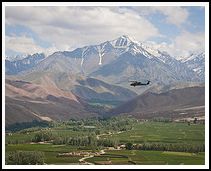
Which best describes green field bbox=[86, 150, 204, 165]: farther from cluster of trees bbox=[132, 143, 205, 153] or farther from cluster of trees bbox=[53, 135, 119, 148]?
cluster of trees bbox=[53, 135, 119, 148]

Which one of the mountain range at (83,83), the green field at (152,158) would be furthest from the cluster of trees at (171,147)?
the mountain range at (83,83)

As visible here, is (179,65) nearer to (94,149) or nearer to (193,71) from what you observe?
(193,71)

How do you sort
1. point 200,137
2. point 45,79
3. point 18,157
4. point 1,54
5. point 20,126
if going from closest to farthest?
1. point 1,54
2. point 18,157
3. point 200,137
4. point 20,126
5. point 45,79

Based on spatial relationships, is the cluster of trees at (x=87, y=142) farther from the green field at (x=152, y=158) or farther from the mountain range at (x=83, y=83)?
the mountain range at (x=83, y=83)

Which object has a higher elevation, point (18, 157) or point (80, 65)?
point (80, 65)

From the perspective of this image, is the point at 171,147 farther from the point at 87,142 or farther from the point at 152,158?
the point at 87,142

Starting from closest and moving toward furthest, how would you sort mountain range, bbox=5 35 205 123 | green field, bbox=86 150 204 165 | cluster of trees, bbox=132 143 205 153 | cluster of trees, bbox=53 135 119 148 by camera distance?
green field, bbox=86 150 204 165 → cluster of trees, bbox=132 143 205 153 → cluster of trees, bbox=53 135 119 148 → mountain range, bbox=5 35 205 123

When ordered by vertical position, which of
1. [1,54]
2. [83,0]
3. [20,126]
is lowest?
[20,126]

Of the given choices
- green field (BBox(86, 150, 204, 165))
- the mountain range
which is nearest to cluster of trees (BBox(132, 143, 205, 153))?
green field (BBox(86, 150, 204, 165))

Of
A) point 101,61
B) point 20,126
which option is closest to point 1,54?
point 20,126

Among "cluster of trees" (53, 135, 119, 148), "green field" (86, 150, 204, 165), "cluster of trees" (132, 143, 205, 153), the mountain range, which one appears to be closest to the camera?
"green field" (86, 150, 204, 165)

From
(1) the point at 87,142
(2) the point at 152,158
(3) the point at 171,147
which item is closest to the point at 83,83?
(1) the point at 87,142
